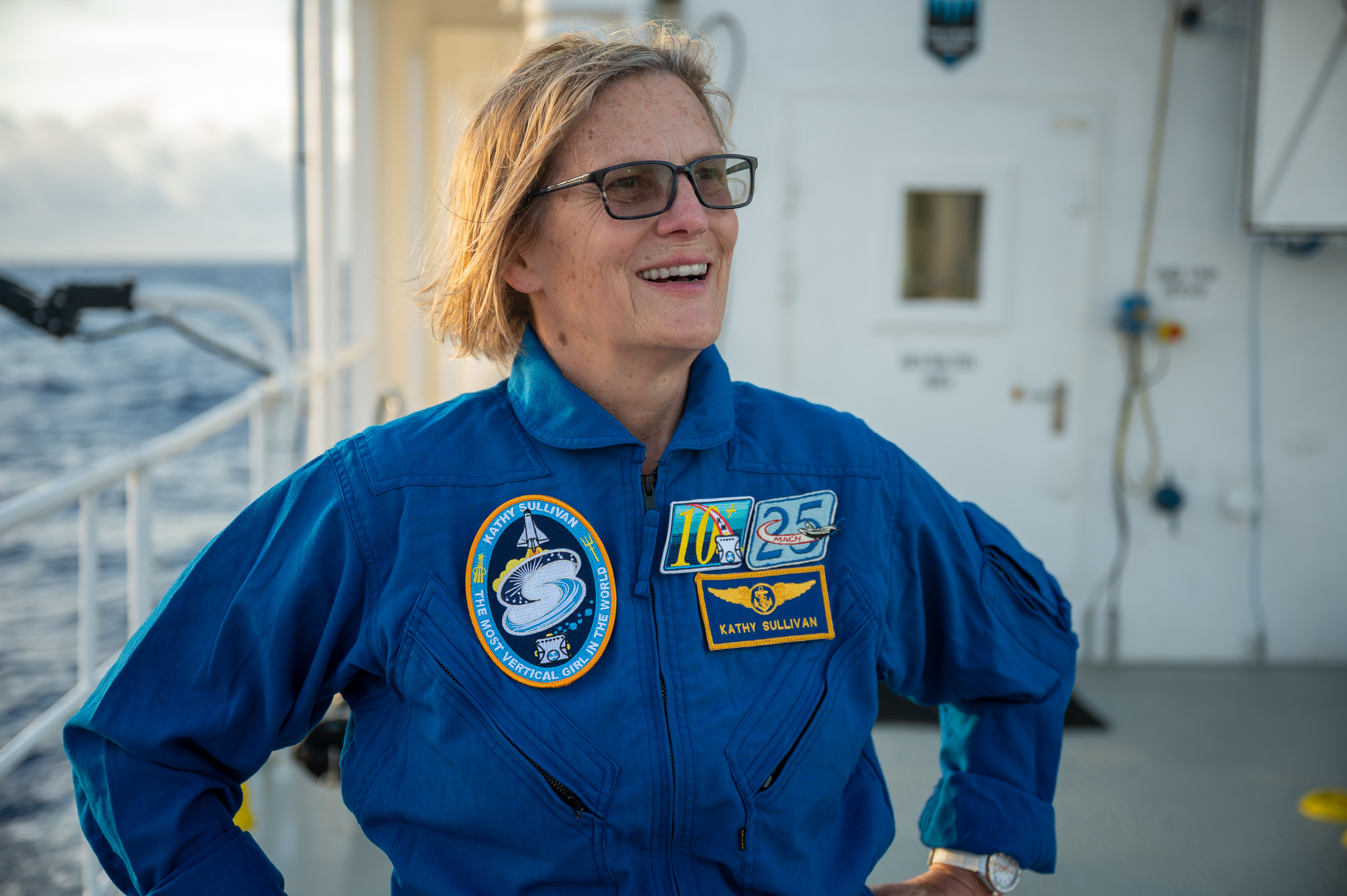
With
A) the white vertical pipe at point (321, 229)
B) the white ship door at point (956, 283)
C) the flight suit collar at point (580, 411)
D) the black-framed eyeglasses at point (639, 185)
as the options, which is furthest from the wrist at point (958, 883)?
the white vertical pipe at point (321, 229)

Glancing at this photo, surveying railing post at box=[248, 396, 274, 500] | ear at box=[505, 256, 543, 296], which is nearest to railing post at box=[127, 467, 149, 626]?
railing post at box=[248, 396, 274, 500]

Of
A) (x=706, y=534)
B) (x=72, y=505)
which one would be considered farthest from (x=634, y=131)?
(x=72, y=505)

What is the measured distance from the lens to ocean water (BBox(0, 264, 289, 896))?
23.6 ft

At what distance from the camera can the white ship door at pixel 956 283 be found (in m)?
3.64

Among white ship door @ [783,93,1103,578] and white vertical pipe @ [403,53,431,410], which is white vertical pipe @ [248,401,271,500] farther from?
white vertical pipe @ [403,53,431,410]

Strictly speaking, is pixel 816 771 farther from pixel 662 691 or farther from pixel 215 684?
pixel 215 684

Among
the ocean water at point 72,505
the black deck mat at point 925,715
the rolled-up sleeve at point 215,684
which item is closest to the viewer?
the rolled-up sleeve at point 215,684

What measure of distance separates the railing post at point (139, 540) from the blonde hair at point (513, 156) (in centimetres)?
133

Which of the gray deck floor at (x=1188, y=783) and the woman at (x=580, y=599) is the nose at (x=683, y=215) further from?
the gray deck floor at (x=1188, y=783)

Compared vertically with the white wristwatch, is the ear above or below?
above

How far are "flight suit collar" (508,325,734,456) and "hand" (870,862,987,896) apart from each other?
620 mm

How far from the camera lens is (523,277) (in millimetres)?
1199

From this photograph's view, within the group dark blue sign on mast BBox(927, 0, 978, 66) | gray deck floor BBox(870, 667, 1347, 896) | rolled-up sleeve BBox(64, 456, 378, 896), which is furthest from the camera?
dark blue sign on mast BBox(927, 0, 978, 66)

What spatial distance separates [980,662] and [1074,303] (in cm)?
285
